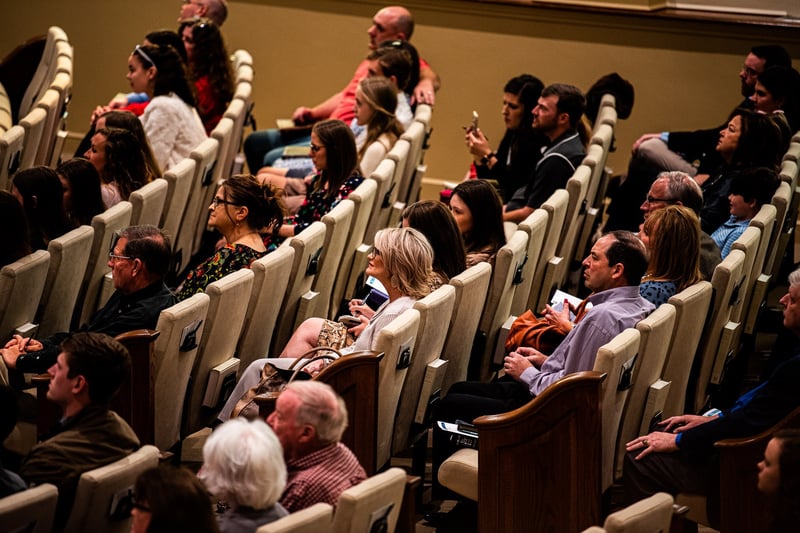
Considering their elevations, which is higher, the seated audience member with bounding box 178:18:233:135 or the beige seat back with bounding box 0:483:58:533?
the seated audience member with bounding box 178:18:233:135

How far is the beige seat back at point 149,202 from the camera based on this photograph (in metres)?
3.73

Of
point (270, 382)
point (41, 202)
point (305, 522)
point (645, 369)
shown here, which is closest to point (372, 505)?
point (305, 522)

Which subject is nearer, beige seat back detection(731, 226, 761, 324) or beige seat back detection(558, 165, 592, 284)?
beige seat back detection(731, 226, 761, 324)

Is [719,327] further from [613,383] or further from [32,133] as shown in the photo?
[32,133]

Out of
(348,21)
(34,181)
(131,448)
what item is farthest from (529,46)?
(131,448)

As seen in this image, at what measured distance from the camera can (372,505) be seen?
2098 millimetres

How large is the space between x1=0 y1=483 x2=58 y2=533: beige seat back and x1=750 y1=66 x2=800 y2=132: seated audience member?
11.6 ft

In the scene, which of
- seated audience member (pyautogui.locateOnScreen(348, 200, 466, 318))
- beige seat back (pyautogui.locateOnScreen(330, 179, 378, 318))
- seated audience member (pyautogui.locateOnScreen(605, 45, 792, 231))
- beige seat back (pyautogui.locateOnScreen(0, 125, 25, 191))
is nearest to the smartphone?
seated audience member (pyautogui.locateOnScreen(348, 200, 466, 318))

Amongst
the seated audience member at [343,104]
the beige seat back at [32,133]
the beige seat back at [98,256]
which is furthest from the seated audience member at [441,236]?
the seated audience member at [343,104]

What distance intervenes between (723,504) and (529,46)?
12.2 feet

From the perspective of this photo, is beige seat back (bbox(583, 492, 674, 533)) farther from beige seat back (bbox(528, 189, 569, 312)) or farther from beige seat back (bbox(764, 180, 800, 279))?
beige seat back (bbox(764, 180, 800, 279))

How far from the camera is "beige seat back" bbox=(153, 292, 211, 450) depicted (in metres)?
2.86

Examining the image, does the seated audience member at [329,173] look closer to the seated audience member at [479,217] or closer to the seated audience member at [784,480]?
the seated audience member at [479,217]

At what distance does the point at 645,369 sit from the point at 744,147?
1666 millimetres
